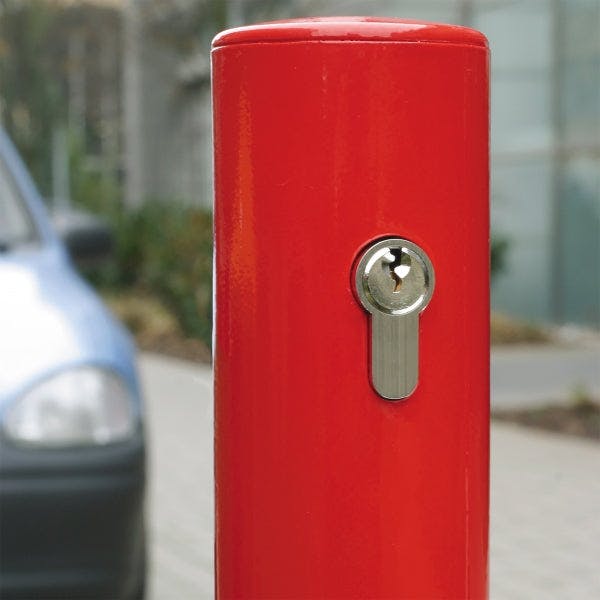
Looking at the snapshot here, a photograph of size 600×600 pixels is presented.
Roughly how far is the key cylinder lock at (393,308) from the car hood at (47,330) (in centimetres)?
191

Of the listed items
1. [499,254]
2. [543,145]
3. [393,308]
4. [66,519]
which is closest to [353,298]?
[393,308]

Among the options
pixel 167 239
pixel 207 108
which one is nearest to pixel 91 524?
pixel 167 239

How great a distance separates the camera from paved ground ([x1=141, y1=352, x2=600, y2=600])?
193 inches

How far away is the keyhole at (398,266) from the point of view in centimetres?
198

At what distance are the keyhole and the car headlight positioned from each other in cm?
190

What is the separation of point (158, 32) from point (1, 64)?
13.9ft

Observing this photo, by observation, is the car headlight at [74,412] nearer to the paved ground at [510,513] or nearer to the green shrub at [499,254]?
the paved ground at [510,513]

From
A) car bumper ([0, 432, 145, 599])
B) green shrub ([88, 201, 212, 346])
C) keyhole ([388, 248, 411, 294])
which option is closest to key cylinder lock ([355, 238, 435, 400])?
keyhole ([388, 248, 411, 294])

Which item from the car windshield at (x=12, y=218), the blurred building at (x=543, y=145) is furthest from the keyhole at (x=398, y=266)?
the blurred building at (x=543, y=145)

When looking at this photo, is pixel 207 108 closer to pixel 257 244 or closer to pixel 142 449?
pixel 142 449

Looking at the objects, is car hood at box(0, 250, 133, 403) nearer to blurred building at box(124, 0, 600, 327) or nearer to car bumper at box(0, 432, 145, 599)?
car bumper at box(0, 432, 145, 599)

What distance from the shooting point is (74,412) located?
376cm

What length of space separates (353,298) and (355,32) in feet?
1.11

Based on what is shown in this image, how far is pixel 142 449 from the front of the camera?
381 centimetres
